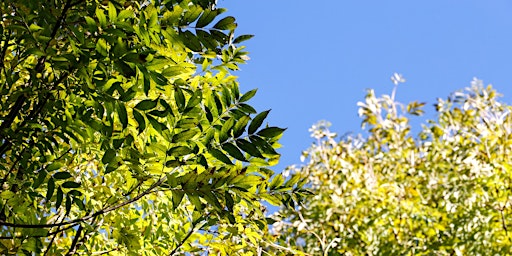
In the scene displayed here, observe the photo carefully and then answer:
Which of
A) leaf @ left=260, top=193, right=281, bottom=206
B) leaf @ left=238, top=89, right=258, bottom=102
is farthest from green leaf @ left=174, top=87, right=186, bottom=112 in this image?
leaf @ left=260, top=193, right=281, bottom=206

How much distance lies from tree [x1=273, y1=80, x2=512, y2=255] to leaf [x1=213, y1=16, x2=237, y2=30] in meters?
4.46

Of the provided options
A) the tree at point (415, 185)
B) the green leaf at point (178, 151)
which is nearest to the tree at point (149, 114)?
the green leaf at point (178, 151)

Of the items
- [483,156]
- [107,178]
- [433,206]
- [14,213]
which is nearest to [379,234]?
[433,206]

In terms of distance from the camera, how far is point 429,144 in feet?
28.8

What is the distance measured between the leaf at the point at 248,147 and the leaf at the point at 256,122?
0.13ft

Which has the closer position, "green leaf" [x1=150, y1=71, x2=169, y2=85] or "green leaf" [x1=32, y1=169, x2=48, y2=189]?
"green leaf" [x1=150, y1=71, x2=169, y2=85]

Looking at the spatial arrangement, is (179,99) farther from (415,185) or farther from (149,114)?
(415,185)

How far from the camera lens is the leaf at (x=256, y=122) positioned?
1.80 meters

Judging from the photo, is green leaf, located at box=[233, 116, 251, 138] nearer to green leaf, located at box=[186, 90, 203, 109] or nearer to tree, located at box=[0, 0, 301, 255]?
tree, located at box=[0, 0, 301, 255]

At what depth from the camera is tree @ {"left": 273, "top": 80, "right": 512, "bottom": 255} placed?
675cm

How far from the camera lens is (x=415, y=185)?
818cm

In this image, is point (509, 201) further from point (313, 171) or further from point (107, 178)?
point (107, 178)

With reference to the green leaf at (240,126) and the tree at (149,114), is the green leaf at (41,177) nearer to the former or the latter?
the tree at (149,114)

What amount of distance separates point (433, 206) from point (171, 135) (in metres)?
6.68
